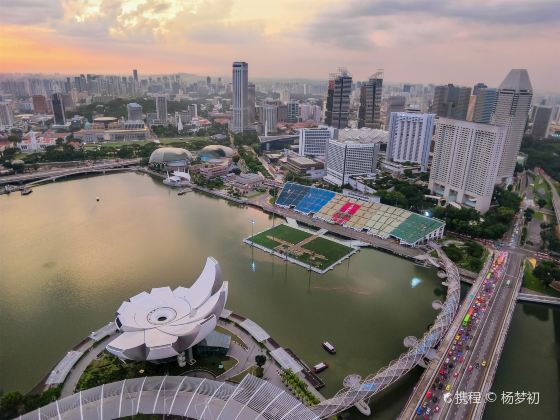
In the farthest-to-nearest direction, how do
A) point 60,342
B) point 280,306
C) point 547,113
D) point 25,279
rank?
point 547,113 < point 25,279 < point 280,306 < point 60,342

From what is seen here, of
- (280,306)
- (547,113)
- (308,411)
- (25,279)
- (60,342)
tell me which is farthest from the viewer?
(547,113)

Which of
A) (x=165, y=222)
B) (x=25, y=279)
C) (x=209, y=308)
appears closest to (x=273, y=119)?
(x=165, y=222)

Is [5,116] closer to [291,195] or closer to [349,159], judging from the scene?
[291,195]

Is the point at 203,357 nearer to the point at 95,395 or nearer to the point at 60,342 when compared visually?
the point at 95,395

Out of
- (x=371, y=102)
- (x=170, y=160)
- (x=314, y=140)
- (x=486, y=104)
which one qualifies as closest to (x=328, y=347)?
(x=170, y=160)

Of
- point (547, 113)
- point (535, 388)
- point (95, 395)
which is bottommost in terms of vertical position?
point (535, 388)
